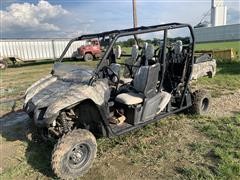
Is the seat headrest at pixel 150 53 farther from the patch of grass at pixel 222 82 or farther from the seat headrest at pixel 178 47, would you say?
the patch of grass at pixel 222 82

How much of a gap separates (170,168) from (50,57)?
75.8ft

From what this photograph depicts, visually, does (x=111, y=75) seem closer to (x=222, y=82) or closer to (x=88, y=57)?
(x=222, y=82)

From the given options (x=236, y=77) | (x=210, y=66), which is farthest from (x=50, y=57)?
(x=210, y=66)

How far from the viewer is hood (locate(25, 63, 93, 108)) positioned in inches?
151

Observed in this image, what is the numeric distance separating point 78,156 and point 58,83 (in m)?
1.12

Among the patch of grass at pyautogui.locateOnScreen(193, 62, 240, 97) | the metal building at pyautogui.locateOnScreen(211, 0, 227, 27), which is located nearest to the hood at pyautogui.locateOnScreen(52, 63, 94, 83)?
the patch of grass at pyautogui.locateOnScreen(193, 62, 240, 97)

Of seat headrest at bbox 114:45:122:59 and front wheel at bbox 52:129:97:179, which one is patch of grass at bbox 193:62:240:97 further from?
front wheel at bbox 52:129:97:179

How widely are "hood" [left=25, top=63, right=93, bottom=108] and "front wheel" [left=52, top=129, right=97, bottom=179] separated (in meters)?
0.53

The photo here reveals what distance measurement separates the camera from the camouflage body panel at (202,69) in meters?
5.48

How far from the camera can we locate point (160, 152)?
4266 mm

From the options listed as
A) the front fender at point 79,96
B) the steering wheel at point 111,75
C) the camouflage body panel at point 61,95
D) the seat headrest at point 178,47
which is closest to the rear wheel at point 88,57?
the seat headrest at point 178,47

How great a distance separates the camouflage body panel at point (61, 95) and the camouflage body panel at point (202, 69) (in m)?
2.15

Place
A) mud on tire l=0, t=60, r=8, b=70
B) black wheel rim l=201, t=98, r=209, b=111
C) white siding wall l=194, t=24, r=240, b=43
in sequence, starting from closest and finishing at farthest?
black wheel rim l=201, t=98, r=209, b=111 < mud on tire l=0, t=60, r=8, b=70 < white siding wall l=194, t=24, r=240, b=43

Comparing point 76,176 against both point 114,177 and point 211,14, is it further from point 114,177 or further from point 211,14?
point 211,14
